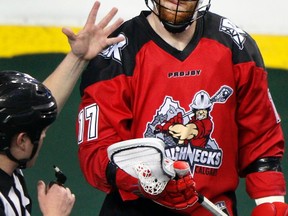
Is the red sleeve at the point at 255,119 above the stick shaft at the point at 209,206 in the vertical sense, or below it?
above

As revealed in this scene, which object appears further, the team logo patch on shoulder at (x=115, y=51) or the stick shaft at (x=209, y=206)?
the team logo patch on shoulder at (x=115, y=51)

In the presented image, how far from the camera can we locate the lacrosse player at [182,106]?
318 centimetres

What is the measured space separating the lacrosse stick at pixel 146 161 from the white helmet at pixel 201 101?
210 mm

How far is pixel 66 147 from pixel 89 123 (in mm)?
1020

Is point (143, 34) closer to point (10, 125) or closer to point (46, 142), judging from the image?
point (10, 125)

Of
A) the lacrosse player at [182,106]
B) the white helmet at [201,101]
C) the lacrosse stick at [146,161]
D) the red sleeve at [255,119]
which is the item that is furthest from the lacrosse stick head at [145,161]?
the red sleeve at [255,119]

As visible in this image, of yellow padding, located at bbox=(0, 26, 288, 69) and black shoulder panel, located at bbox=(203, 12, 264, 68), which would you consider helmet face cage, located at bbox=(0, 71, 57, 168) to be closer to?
black shoulder panel, located at bbox=(203, 12, 264, 68)

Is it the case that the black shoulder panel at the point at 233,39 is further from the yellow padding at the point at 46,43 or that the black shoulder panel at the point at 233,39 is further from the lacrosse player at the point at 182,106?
the yellow padding at the point at 46,43

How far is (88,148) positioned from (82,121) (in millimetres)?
85

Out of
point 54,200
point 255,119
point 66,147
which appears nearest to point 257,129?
point 255,119

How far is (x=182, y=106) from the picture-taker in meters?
3.19

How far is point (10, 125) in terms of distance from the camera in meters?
2.80

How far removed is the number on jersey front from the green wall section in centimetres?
95

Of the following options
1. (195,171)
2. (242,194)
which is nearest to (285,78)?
(242,194)
